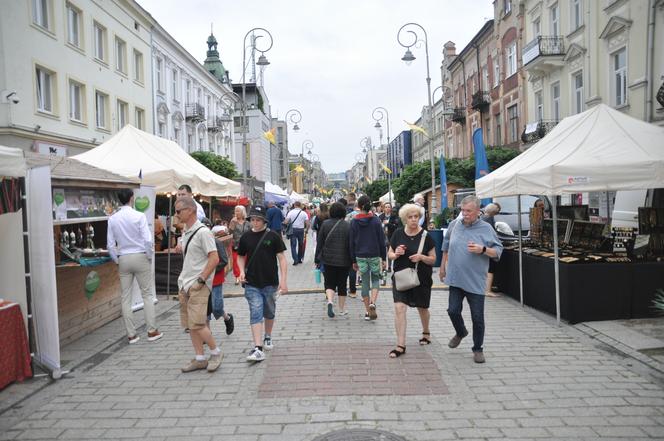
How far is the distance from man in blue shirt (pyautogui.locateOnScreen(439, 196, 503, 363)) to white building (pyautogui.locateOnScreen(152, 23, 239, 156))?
1073 inches

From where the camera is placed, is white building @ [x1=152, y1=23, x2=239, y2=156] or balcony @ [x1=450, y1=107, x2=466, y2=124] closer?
white building @ [x1=152, y1=23, x2=239, y2=156]

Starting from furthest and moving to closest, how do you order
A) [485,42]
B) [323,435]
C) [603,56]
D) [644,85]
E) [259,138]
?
[259,138]
[485,42]
[603,56]
[644,85]
[323,435]

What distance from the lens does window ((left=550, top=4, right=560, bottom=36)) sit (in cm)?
2239

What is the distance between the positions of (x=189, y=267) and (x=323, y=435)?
242cm

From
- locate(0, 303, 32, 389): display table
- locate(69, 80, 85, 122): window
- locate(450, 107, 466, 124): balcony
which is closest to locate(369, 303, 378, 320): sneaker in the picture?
locate(0, 303, 32, 389): display table

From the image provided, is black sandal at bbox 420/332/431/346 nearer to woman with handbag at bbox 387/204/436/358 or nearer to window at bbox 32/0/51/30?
woman with handbag at bbox 387/204/436/358

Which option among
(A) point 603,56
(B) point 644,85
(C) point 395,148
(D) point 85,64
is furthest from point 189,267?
(C) point 395,148

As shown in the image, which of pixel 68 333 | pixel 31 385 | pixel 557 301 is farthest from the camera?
pixel 557 301

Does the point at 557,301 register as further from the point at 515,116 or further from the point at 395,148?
the point at 395,148

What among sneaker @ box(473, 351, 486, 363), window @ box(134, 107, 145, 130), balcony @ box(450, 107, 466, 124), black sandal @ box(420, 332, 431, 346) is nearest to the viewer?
sneaker @ box(473, 351, 486, 363)

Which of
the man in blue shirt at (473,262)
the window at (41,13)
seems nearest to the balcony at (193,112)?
the window at (41,13)

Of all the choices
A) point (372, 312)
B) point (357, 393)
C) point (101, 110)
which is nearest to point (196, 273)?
point (357, 393)

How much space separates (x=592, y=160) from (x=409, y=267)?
3.13m

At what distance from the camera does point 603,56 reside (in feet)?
61.3
